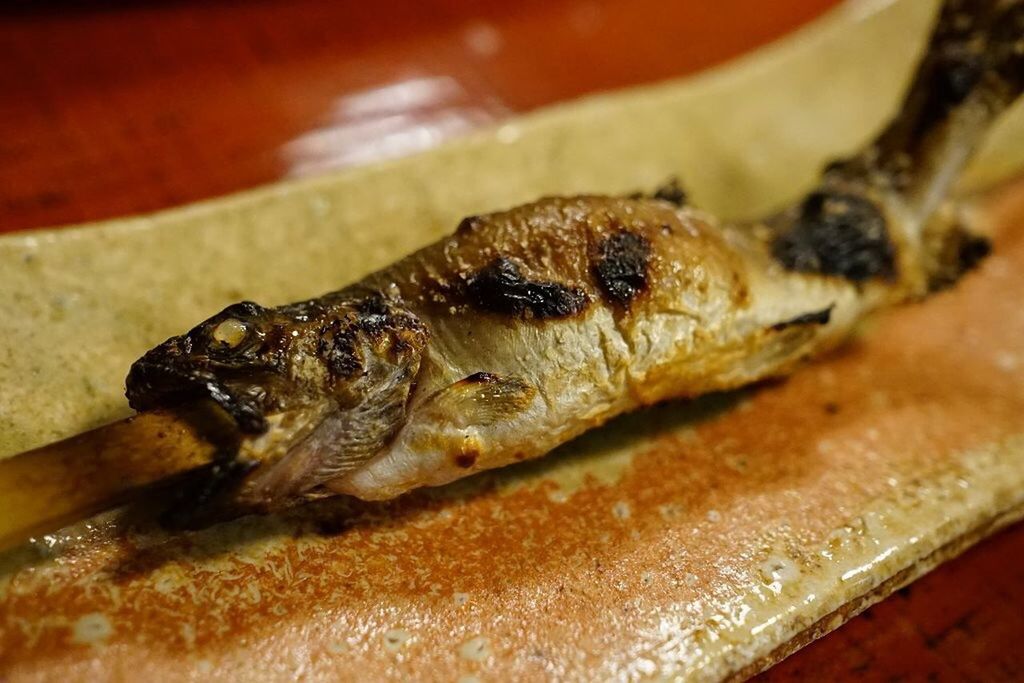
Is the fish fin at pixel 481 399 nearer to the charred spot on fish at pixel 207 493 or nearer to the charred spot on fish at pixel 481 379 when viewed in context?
the charred spot on fish at pixel 481 379

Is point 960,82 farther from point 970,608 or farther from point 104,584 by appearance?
point 104,584

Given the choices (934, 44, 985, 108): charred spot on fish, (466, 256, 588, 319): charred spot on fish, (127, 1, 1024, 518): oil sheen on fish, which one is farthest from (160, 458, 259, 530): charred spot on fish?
(934, 44, 985, 108): charred spot on fish

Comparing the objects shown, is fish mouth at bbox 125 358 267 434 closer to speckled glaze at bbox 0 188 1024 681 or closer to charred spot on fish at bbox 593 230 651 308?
speckled glaze at bbox 0 188 1024 681

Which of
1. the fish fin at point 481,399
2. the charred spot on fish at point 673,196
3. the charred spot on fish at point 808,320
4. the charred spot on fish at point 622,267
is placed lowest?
the charred spot on fish at point 808,320

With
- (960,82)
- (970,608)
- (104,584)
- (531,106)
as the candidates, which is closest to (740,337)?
(970,608)

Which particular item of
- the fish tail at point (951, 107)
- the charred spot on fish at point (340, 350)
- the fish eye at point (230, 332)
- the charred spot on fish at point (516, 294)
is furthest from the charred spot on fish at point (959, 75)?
the fish eye at point (230, 332)

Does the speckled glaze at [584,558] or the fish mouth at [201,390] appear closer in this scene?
the fish mouth at [201,390]
